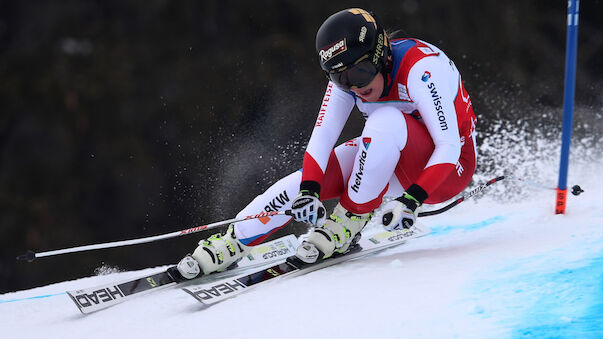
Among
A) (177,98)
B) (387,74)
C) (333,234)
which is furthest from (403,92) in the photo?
(177,98)

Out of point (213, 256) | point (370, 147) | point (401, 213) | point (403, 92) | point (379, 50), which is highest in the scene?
point (379, 50)

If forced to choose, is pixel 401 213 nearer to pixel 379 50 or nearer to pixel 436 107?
pixel 436 107

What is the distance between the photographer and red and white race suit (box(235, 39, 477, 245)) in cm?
152

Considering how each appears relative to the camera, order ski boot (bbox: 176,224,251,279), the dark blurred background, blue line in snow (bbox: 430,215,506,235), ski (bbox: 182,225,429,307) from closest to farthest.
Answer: ski (bbox: 182,225,429,307) < ski boot (bbox: 176,224,251,279) < blue line in snow (bbox: 430,215,506,235) < the dark blurred background

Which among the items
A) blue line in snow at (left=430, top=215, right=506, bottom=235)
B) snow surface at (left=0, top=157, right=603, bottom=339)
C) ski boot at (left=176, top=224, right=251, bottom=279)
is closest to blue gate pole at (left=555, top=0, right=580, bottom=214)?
snow surface at (left=0, top=157, right=603, bottom=339)

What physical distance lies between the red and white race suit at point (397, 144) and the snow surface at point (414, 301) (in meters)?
0.22

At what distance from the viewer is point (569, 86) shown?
1.87 m

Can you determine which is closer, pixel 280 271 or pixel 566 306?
pixel 566 306

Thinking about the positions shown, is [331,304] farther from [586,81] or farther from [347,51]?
[586,81]

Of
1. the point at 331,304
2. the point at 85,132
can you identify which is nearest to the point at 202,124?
the point at 85,132

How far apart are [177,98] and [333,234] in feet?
9.13

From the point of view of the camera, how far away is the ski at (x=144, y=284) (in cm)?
149

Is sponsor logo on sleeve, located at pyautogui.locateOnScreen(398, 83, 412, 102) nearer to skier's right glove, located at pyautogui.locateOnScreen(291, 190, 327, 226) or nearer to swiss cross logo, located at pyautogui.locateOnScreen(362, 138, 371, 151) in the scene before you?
swiss cross logo, located at pyautogui.locateOnScreen(362, 138, 371, 151)

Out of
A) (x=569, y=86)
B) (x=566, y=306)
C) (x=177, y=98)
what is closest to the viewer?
(x=566, y=306)
